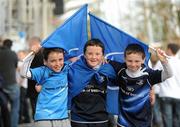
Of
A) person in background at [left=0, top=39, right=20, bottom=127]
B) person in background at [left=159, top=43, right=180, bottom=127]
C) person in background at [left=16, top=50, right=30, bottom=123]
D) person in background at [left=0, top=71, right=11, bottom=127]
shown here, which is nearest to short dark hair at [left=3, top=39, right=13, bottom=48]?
person in background at [left=0, top=39, right=20, bottom=127]

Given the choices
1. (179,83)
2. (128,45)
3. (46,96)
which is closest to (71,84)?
(46,96)

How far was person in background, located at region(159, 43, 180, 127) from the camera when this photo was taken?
1209 cm

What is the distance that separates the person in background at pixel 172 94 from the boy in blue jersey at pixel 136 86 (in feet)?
14.5

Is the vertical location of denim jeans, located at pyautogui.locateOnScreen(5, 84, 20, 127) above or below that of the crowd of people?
below

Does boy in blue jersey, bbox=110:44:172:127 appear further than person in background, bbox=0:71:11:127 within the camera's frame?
No

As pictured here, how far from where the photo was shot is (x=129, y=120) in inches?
291

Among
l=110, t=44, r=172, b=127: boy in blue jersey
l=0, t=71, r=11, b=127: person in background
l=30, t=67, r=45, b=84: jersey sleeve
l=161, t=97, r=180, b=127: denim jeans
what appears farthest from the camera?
l=0, t=71, r=11, b=127: person in background

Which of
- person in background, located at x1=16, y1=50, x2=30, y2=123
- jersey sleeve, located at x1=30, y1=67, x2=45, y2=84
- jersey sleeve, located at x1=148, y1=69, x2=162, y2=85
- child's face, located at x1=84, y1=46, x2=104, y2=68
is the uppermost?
child's face, located at x1=84, y1=46, x2=104, y2=68

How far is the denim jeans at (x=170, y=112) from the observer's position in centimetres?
1232

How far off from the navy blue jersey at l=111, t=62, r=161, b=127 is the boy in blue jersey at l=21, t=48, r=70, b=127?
→ 68cm

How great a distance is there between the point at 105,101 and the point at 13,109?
6.21 meters

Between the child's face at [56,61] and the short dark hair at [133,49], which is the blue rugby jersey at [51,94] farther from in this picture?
the short dark hair at [133,49]

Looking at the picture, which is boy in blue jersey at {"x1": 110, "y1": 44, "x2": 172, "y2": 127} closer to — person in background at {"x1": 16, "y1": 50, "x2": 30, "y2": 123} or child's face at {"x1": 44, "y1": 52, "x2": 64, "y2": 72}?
child's face at {"x1": 44, "y1": 52, "x2": 64, "y2": 72}

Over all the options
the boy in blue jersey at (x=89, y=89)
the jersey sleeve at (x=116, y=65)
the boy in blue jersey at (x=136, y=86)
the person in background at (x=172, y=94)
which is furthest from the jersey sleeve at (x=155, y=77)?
the person in background at (x=172, y=94)
